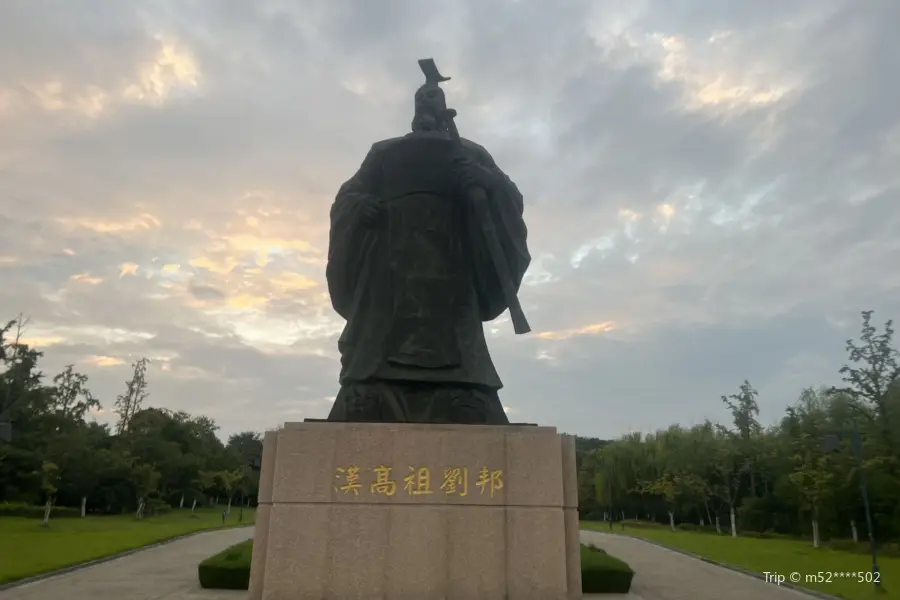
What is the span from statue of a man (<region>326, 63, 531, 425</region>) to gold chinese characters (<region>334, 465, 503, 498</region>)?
589 mm

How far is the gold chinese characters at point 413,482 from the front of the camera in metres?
4.84

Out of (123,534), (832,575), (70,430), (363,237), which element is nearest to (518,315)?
(363,237)

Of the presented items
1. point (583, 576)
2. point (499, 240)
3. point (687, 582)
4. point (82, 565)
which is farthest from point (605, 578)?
point (82, 565)

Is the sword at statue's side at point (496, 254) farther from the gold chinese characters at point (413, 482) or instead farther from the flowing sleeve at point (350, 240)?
the gold chinese characters at point (413, 482)

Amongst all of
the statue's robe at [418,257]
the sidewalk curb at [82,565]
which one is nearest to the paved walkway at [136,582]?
the sidewalk curb at [82,565]

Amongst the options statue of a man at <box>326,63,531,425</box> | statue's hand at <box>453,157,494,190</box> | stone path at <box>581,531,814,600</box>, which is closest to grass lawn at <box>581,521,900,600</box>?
stone path at <box>581,531,814,600</box>

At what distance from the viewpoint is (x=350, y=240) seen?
5.93 meters

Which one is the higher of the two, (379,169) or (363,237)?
(379,169)

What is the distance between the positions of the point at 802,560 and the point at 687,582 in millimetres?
5693

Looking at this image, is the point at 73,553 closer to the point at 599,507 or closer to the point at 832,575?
the point at 832,575

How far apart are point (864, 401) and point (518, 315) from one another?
22.6 m

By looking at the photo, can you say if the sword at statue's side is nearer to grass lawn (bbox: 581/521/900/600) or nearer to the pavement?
the pavement

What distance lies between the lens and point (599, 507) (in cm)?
4369

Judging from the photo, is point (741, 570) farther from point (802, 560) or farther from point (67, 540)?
point (67, 540)
